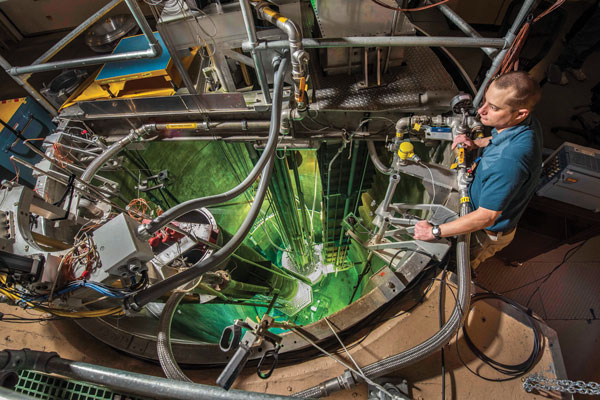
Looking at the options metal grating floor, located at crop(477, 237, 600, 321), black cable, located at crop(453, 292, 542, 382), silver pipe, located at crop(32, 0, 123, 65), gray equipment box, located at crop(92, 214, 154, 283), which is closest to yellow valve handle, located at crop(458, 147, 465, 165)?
black cable, located at crop(453, 292, 542, 382)

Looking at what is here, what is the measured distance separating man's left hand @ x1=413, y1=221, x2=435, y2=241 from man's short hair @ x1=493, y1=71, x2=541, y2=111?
117 cm

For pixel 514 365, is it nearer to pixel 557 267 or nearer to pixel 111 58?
pixel 557 267

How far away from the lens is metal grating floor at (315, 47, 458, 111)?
327cm

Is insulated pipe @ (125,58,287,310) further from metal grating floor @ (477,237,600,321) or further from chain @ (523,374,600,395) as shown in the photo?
metal grating floor @ (477,237,600,321)

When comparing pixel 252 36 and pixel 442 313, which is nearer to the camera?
pixel 252 36

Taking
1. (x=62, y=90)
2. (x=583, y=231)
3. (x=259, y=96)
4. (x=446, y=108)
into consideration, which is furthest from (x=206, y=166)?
(x=583, y=231)

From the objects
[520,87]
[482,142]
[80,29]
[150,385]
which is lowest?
[150,385]

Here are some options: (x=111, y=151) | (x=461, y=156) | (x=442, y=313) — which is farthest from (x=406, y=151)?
Result: (x=111, y=151)

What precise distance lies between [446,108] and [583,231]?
253cm

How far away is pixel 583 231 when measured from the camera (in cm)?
372

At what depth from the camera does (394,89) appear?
11.0 ft

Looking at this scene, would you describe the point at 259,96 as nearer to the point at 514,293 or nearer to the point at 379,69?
the point at 379,69

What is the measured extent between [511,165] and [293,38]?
199cm

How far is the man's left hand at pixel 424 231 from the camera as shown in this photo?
268 cm
